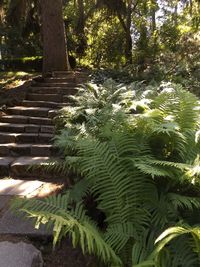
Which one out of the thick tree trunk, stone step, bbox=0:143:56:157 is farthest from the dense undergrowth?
the thick tree trunk

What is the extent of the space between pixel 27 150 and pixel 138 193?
3.87 metres

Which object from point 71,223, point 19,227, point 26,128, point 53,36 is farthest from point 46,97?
point 71,223

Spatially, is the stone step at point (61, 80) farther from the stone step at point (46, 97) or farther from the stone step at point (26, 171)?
the stone step at point (26, 171)

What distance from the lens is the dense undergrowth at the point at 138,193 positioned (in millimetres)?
2396

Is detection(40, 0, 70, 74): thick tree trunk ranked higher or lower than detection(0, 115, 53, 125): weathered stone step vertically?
higher

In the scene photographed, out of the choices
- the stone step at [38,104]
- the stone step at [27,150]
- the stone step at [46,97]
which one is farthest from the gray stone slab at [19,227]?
the stone step at [46,97]

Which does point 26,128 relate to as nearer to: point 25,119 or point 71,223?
point 25,119

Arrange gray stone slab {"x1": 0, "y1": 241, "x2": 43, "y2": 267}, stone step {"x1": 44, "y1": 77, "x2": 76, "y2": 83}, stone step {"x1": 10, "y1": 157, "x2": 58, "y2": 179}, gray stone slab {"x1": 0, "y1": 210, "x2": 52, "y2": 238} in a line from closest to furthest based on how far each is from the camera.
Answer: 1. gray stone slab {"x1": 0, "y1": 241, "x2": 43, "y2": 267}
2. gray stone slab {"x1": 0, "y1": 210, "x2": 52, "y2": 238}
3. stone step {"x1": 10, "y1": 157, "x2": 58, "y2": 179}
4. stone step {"x1": 44, "y1": 77, "x2": 76, "y2": 83}

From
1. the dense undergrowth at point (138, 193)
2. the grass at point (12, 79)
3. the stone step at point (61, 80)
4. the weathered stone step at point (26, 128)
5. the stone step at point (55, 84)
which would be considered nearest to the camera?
the dense undergrowth at point (138, 193)

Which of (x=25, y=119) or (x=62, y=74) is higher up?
(x=62, y=74)

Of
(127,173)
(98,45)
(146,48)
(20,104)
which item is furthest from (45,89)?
(98,45)

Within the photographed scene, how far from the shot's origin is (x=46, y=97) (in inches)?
344

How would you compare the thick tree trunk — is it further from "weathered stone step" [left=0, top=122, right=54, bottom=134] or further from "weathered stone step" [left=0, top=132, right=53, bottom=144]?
"weathered stone step" [left=0, top=132, right=53, bottom=144]

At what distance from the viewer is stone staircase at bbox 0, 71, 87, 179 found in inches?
226
